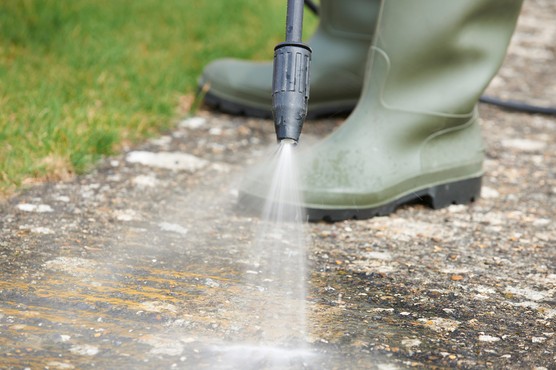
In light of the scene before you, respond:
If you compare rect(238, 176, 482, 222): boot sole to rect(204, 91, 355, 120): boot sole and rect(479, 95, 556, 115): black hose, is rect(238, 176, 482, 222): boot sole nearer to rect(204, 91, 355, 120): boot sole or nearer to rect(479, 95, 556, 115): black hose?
rect(204, 91, 355, 120): boot sole

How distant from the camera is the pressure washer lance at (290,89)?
1057mm

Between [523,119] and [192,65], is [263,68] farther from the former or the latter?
[523,119]

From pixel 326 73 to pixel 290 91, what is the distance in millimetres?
993

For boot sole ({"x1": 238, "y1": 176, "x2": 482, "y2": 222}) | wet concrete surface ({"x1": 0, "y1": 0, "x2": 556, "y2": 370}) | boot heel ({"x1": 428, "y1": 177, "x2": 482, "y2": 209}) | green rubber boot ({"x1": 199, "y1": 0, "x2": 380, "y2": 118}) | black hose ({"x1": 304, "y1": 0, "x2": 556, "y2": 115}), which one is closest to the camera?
wet concrete surface ({"x1": 0, "y1": 0, "x2": 556, "y2": 370})

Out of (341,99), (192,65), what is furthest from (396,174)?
(192,65)

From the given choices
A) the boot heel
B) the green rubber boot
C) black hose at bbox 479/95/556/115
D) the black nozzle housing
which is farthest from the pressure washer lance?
black hose at bbox 479/95/556/115

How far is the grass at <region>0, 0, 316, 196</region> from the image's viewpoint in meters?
1.60

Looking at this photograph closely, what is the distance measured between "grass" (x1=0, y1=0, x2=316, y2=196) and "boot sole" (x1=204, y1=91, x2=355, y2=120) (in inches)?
3.6

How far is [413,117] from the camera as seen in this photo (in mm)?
1540

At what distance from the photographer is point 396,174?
1.52 metres

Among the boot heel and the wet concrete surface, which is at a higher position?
the boot heel

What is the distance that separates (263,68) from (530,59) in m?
1.32

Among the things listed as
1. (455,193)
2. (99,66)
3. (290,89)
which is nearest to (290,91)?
(290,89)

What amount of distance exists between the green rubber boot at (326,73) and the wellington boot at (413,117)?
46cm
